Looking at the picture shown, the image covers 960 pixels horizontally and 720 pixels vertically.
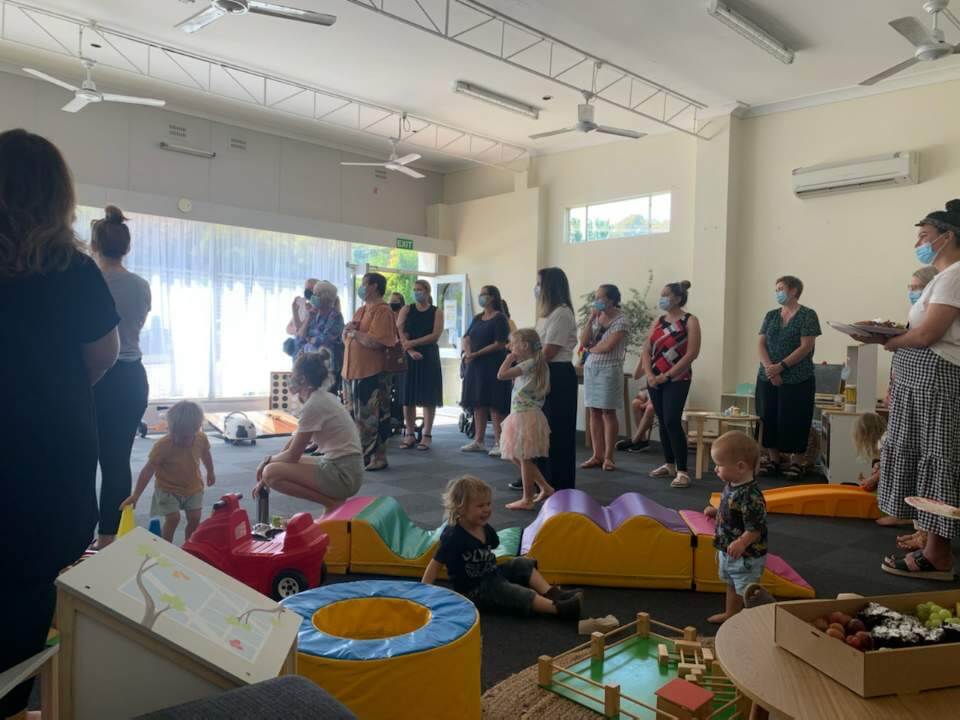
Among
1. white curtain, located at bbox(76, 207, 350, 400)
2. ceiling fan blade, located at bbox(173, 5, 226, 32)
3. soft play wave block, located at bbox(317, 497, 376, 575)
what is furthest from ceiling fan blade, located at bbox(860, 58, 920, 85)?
white curtain, located at bbox(76, 207, 350, 400)

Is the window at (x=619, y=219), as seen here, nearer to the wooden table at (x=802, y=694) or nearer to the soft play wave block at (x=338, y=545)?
the soft play wave block at (x=338, y=545)

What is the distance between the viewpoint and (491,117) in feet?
27.2

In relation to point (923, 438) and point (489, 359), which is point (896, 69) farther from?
point (489, 359)

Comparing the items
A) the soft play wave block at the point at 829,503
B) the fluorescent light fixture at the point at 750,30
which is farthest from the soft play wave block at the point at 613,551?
the fluorescent light fixture at the point at 750,30

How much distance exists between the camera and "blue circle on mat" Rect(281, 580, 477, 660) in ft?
5.34

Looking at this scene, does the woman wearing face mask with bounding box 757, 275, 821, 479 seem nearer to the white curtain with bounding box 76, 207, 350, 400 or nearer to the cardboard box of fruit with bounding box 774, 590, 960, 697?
the cardboard box of fruit with bounding box 774, 590, 960, 697

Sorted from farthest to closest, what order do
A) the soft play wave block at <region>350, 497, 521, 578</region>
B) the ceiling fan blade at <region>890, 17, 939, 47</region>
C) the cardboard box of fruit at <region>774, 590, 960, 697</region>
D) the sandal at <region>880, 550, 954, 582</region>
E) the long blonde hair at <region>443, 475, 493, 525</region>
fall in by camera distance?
the ceiling fan blade at <region>890, 17, 939, 47</region> < the sandal at <region>880, 550, 954, 582</region> < the soft play wave block at <region>350, 497, 521, 578</region> < the long blonde hair at <region>443, 475, 493, 525</region> < the cardboard box of fruit at <region>774, 590, 960, 697</region>

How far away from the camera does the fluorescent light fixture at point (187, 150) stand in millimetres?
7832

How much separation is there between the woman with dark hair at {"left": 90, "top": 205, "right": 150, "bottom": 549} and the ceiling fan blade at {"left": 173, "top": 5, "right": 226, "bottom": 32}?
2479 millimetres

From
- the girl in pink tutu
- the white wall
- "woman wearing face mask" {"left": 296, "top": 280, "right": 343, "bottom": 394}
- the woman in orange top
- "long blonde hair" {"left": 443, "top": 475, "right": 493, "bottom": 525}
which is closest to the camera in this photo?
"long blonde hair" {"left": 443, "top": 475, "right": 493, "bottom": 525}

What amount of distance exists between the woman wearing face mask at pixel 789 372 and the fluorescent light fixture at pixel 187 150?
254 inches

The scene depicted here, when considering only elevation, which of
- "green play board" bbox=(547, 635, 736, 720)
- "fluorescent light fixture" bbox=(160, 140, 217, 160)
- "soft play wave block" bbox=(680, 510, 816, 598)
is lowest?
"green play board" bbox=(547, 635, 736, 720)

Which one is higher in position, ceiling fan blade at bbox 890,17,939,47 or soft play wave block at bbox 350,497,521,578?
ceiling fan blade at bbox 890,17,939,47

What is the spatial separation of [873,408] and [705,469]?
1469 mm
